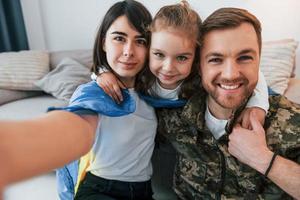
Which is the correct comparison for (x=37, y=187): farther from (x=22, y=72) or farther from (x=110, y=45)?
(x=22, y=72)

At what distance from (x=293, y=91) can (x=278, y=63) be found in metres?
0.20

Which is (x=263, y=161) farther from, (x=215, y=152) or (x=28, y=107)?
(x=28, y=107)

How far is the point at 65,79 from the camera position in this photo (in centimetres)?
236

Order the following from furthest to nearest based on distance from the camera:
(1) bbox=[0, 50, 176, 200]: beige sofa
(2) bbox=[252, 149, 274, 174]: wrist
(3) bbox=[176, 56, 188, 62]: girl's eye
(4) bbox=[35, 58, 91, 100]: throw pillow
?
(4) bbox=[35, 58, 91, 100]: throw pillow, (1) bbox=[0, 50, 176, 200]: beige sofa, (3) bbox=[176, 56, 188, 62]: girl's eye, (2) bbox=[252, 149, 274, 174]: wrist

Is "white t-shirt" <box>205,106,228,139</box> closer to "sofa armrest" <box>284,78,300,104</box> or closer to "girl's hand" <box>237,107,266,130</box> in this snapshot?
"girl's hand" <box>237,107,266,130</box>

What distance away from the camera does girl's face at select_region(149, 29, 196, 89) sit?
1.05m

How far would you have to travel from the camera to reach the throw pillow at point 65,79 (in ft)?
7.65

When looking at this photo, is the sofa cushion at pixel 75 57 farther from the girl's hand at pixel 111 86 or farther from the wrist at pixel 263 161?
the wrist at pixel 263 161

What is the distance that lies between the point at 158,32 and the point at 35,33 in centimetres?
245

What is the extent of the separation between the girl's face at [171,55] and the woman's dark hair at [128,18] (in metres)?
0.06

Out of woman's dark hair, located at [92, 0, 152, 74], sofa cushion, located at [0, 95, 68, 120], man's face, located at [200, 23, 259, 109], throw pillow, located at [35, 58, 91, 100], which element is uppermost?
woman's dark hair, located at [92, 0, 152, 74]

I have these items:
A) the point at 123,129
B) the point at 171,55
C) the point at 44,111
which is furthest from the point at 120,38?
the point at 44,111

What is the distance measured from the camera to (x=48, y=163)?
0.53 meters

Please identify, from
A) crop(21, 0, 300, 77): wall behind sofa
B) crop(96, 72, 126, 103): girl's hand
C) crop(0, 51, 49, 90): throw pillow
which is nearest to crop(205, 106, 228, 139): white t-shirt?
crop(96, 72, 126, 103): girl's hand
